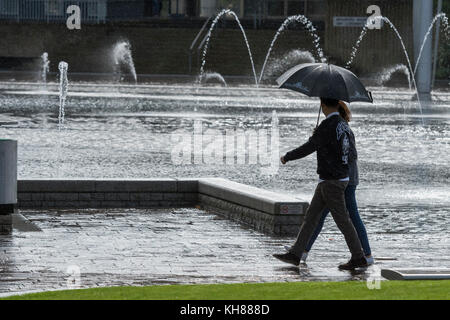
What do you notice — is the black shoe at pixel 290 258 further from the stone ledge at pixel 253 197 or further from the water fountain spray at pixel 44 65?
the water fountain spray at pixel 44 65

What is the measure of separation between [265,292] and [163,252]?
2.56 meters

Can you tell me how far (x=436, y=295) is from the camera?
8609 mm

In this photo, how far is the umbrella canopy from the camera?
10508 mm

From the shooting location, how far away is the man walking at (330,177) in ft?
34.0

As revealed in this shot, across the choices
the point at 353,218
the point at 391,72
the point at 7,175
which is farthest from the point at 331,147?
the point at 391,72

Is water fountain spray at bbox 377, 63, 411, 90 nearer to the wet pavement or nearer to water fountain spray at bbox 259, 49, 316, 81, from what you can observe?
water fountain spray at bbox 259, 49, 316, 81

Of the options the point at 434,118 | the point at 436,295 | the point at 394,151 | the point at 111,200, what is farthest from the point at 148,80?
the point at 436,295

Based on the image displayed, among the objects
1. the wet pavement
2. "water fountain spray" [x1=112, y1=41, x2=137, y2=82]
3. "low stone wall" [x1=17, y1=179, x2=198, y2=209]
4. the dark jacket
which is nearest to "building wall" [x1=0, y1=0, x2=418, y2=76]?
"water fountain spray" [x1=112, y1=41, x2=137, y2=82]

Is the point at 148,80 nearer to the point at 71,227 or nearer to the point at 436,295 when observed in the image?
the point at 71,227

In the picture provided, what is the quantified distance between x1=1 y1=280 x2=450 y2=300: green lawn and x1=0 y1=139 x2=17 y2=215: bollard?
3.92m

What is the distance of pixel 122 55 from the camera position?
2244 inches

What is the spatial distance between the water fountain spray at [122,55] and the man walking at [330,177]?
45.8m

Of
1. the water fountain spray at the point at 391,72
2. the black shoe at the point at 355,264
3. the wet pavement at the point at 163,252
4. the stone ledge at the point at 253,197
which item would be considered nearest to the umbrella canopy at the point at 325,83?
the black shoe at the point at 355,264
